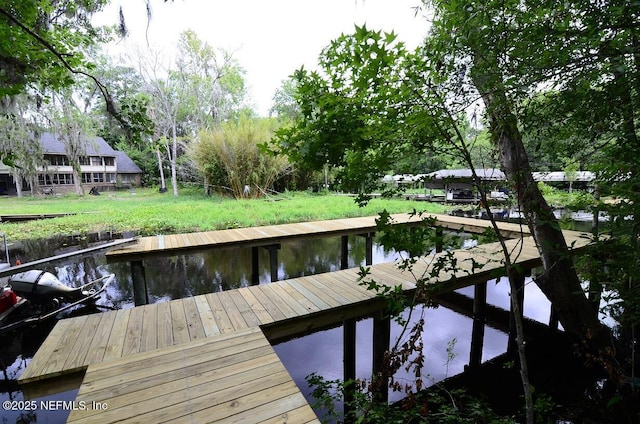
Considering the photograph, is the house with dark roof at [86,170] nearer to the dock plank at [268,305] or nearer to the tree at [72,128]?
the tree at [72,128]

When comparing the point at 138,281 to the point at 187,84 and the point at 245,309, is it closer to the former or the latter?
the point at 245,309

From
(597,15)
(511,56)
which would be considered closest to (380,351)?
(511,56)

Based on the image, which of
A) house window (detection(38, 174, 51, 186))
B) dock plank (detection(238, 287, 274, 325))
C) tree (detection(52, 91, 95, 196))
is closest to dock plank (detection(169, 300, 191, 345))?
dock plank (detection(238, 287, 274, 325))

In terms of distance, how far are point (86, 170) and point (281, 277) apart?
2287 centimetres

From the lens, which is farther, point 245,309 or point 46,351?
point 245,309

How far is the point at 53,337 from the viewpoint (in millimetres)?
A: 2041

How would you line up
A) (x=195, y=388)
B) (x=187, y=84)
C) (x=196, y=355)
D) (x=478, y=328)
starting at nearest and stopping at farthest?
(x=195, y=388) → (x=196, y=355) → (x=478, y=328) → (x=187, y=84)

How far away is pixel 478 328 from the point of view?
4.02 m

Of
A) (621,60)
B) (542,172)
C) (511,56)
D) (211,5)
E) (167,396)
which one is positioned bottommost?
(167,396)

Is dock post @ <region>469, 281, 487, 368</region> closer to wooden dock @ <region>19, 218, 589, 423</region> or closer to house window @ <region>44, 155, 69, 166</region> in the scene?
wooden dock @ <region>19, 218, 589, 423</region>

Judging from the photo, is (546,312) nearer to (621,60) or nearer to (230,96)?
(621,60)

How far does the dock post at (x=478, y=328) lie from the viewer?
3537 mm

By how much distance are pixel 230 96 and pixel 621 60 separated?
21.6 m

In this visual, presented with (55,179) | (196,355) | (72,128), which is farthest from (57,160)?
(196,355)
